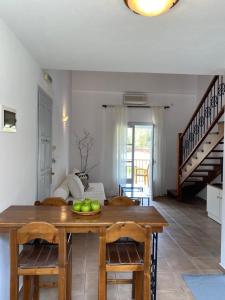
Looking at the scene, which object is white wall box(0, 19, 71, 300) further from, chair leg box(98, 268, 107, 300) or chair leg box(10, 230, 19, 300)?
chair leg box(98, 268, 107, 300)

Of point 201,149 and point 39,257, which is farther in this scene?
point 201,149

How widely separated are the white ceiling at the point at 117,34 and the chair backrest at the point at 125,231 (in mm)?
1470

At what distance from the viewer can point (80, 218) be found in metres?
2.04

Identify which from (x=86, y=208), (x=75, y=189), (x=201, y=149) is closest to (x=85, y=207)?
(x=86, y=208)

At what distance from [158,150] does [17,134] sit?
5.56m

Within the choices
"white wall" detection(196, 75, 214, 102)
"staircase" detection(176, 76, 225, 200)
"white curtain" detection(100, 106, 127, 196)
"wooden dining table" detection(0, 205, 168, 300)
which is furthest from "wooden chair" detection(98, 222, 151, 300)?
"white wall" detection(196, 75, 214, 102)

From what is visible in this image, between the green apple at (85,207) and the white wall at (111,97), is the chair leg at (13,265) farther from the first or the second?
the white wall at (111,97)

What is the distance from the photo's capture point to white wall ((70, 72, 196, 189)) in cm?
766

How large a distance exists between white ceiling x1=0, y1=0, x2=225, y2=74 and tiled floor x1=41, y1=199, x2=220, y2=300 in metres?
2.34

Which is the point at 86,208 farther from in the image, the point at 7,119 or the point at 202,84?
the point at 202,84

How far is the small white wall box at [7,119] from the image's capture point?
78.6 inches

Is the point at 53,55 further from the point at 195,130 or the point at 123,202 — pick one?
the point at 195,130

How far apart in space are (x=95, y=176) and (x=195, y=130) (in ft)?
10.2

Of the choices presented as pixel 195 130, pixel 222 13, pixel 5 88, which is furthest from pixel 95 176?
pixel 222 13
